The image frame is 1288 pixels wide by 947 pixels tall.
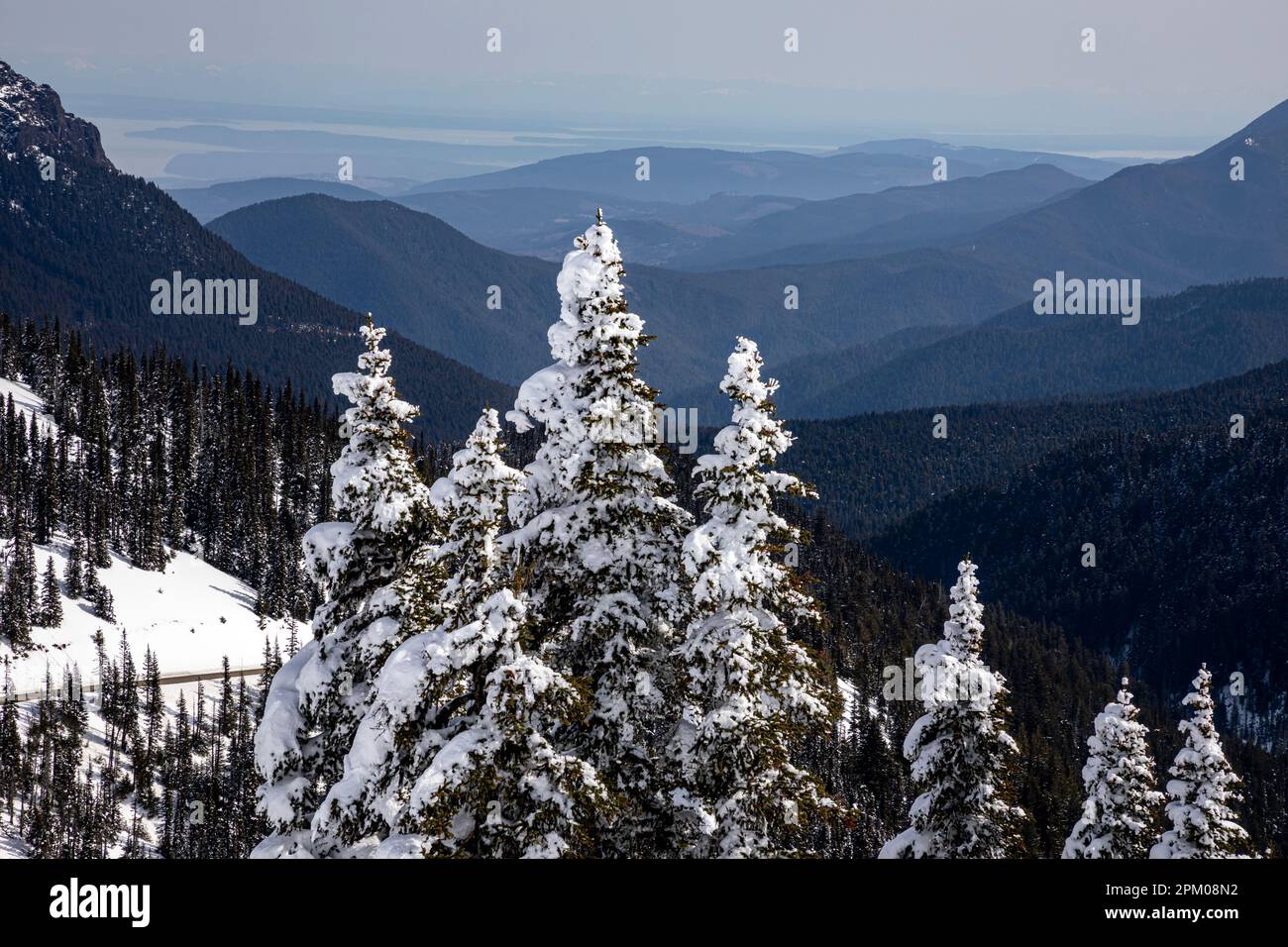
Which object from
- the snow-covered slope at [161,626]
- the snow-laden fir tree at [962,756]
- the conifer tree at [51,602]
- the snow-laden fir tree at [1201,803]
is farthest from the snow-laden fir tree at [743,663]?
the conifer tree at [51,602]

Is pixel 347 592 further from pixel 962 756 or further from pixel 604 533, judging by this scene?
pixel 962 756

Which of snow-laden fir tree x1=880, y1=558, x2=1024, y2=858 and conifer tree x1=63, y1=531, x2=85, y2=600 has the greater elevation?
snow-laden fir tree x1=880, y1=558, x2=1024, y2=858

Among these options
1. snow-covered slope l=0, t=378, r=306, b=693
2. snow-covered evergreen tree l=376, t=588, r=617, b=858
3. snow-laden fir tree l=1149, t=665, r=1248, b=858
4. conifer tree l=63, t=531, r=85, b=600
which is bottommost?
snow-covered slope l=0, t=378, r=306, b=693

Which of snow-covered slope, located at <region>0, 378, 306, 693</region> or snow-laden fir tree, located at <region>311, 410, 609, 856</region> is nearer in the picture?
snow-laden fir tree, located at <region>311, 410, 609, 856</region>

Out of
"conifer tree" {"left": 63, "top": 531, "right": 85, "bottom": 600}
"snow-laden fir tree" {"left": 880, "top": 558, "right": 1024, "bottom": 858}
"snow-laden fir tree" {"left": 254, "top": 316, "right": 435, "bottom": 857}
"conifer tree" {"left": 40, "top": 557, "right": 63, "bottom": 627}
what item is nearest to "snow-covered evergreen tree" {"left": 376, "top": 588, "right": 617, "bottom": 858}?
"snow-laden fir tree" {"left": 254, "top": 316, "right": 435, "bottom": 857}

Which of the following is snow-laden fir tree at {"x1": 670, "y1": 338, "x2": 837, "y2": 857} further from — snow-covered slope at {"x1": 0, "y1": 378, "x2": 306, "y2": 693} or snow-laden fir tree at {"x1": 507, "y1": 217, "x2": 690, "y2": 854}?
snow-covered slope at {"x1": 0, "y1": 378, "x2": 306, "y2": 693}

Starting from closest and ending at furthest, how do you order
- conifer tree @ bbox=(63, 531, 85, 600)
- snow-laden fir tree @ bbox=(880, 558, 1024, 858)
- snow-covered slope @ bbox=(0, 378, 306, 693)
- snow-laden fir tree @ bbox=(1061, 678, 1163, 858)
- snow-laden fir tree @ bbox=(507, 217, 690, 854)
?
snow-laden fir tree @ bbox=(507, 217, 690, 854)
snow-laden fir tree @ bbox=(880, 558, 1024, 858)
snow-laden fir tree @ bbox=(1061, 678, 1163, 858)
snow-covered slope @ bbox=(0, 378, 306, 693)
conifer tree @ bbox=(63, 531, 85, 600)
